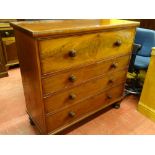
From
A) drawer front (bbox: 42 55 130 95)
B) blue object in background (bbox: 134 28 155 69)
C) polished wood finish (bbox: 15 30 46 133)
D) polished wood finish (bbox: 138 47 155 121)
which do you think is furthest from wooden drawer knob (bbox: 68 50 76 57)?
blue object in background (bbox: 134 28 155 69)

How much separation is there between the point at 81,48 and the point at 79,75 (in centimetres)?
24

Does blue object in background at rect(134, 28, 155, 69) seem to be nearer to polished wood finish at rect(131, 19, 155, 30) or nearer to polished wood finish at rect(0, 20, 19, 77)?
polished wood finish at rect(131, 19, 155, 30)

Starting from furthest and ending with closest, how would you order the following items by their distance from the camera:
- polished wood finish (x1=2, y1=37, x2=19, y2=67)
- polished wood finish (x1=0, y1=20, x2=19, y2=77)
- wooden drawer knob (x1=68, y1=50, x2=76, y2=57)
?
A: polished wood finish (x1=2, y1=37, x2=19, y2=67), polished wood finish (x1=0, y1=20, x2=19, y2=77), wooden drawer knob (x1=68, y1=50, x2=76, y2=57)

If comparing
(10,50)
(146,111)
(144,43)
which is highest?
(144,43)

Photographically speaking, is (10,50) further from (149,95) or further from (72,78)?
(149,95)

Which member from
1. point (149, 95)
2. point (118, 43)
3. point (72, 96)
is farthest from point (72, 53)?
point (149, 95)

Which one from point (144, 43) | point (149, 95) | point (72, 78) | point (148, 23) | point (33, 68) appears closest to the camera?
point (33, 68)

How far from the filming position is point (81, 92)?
1.50 metres

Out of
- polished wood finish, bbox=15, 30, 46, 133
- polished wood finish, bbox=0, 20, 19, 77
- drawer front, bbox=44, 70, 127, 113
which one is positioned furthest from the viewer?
polished wood finish, bbox=0, 20, 19, 77

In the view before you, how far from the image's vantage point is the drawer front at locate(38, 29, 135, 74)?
3.70 ft

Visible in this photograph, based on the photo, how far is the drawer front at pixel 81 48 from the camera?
113cm

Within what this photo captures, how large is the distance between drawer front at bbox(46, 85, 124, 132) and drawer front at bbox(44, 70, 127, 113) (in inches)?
2.6

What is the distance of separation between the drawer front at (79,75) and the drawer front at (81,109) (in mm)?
250

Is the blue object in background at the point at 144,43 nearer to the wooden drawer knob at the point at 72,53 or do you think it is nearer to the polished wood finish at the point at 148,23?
the wooden drawer knob at the point at 72,53
